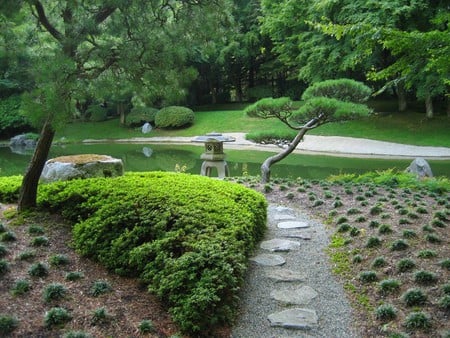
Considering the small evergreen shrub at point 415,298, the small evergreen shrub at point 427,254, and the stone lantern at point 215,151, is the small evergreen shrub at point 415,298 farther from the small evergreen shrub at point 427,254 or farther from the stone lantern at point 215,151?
the stone lantern at point 215,151

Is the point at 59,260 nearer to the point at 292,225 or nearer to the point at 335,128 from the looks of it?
the point at 292,225

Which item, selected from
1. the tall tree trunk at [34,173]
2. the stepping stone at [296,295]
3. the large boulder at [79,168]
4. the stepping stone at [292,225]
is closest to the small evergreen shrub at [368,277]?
the stepping stone at [296,295]

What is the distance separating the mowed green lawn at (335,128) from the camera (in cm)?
1734

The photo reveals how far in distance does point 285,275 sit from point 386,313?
3.49ft

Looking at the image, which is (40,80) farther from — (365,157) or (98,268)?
(365,157)

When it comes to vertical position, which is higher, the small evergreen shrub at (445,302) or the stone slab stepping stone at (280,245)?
the small evergreen shrub at (445,302)

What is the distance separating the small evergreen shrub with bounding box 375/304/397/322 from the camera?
10.2 feet

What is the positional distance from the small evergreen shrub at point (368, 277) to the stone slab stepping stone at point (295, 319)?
0.70 meters

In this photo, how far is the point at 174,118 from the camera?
77.0 feet

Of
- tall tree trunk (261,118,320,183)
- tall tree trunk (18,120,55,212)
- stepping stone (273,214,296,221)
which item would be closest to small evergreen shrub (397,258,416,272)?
stepping stone (273,214,296,221)

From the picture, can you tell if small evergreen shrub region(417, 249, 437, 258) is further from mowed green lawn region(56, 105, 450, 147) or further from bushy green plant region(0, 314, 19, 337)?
mowed green lawn region(56, 105, 450, 147)

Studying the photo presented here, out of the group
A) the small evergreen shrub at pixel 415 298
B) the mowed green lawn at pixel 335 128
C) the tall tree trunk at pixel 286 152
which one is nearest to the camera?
A: the small evergreen shrub at pixel 415 298

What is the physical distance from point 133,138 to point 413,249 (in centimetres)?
2029

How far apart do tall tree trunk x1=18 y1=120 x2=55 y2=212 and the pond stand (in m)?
6.17
